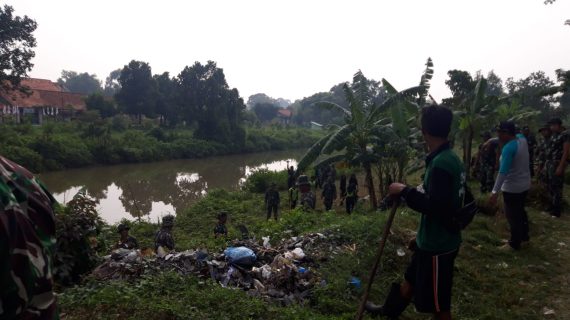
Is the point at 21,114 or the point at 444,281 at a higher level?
the point at 21,114

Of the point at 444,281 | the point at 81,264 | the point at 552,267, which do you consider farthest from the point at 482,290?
the point at 81,264

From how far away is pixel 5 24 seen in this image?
21.5m

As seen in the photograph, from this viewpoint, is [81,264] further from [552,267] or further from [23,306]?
[552,267]

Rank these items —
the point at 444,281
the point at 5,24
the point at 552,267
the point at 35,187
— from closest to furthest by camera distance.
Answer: the point at 35,187 < the point at 444,281 < the point at 552,267 < the point at 5,24

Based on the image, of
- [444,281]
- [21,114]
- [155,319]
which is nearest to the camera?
[444,281]

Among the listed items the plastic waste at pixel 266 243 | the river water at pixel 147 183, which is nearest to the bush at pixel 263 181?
the river water at pixel 147 183

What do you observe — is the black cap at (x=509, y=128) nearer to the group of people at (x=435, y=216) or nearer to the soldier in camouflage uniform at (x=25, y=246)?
the group of people at (x=435, y=216)

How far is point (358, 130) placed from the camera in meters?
8.88

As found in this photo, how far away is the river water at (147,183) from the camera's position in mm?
14875

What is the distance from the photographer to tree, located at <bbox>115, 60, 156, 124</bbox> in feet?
118

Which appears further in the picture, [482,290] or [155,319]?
[482,290]

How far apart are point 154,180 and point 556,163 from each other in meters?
18.7

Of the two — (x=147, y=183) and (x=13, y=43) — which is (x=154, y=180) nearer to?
(x=147, y=183)

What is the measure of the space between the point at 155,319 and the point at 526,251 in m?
4.44
